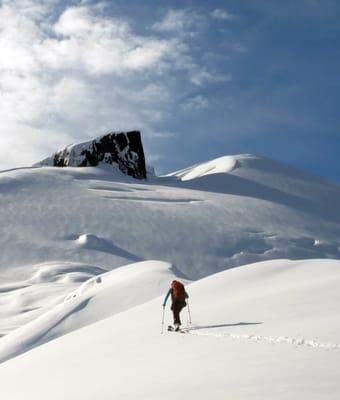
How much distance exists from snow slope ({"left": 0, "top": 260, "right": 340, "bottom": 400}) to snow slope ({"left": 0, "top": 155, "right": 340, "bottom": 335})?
73.4 ft

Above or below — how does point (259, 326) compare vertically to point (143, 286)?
below

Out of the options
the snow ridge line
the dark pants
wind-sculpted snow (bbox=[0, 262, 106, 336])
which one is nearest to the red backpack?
the dark pants

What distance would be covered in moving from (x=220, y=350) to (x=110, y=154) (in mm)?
90265

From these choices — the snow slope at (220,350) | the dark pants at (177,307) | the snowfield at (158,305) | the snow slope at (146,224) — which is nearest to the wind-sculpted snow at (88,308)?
the snowfield at (158,305)

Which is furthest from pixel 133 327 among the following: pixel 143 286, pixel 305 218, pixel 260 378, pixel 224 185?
pixel 224 185

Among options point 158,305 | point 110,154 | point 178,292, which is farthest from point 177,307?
point 110,154

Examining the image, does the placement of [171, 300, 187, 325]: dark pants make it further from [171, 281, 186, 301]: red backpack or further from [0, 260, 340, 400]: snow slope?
[0, 260, 340, 400]: snow slope

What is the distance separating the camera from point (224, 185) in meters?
85.1

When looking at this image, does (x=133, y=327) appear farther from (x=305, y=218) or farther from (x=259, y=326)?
(x=305, y=218)

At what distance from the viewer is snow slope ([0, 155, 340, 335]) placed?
52812 millimetres

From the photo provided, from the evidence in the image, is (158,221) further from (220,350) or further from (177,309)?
(220,350)

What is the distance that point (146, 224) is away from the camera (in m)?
62.4

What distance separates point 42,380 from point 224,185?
7652 cm

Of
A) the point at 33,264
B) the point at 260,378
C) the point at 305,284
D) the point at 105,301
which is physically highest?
the point at 33,264
